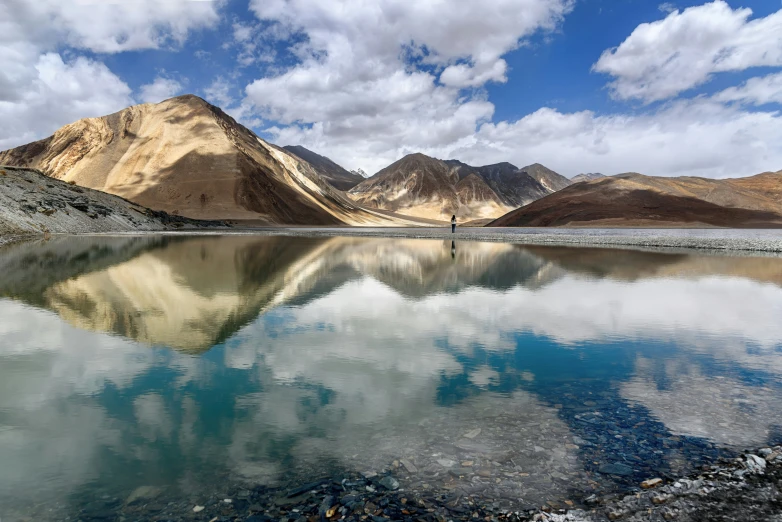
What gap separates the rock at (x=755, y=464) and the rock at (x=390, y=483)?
3521 millimetres

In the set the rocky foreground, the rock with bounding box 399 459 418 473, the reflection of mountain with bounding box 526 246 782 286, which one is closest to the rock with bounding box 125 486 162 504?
the rocky foreground

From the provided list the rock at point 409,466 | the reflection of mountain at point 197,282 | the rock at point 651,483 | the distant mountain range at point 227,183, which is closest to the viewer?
the rock at point 651,483

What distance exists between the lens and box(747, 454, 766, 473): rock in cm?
500

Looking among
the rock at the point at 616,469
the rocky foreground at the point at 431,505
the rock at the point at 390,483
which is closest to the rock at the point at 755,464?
the rocky foreground at the point at 431,505

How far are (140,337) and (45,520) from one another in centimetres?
663

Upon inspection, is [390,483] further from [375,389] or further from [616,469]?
[375,389]

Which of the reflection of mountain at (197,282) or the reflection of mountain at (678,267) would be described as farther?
the reflection of mountain at (678,267)

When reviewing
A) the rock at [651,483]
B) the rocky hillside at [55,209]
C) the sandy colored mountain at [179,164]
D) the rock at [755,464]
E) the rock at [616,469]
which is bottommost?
the rock at [616,469]

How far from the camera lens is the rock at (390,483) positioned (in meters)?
4.82

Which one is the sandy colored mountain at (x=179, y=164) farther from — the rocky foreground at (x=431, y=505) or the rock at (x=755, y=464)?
the rock at (x=755, y=464)

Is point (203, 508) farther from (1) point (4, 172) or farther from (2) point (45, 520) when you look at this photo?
(1) point (4, 172)

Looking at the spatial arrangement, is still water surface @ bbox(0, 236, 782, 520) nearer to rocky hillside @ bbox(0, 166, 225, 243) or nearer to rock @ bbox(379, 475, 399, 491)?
rock @ bbox(379, 475, 399, 491)

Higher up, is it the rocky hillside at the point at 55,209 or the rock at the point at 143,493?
the rocky hillside at the point at 55,209

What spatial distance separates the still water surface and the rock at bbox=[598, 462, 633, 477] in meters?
0.02
